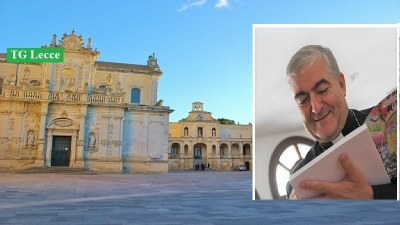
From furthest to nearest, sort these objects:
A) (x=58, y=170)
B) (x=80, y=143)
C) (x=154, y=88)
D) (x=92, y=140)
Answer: (x=154, y=88)
(x=92, y=140)
(x=80, y=143)
(x=58, y=170)

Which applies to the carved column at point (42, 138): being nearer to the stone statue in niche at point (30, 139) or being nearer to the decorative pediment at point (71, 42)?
the stone statue in niche at point (30, 139)

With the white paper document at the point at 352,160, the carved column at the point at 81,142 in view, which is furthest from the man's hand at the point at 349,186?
the carved column at the point at 81,142

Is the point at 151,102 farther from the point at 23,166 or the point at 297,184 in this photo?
the point at 297,184

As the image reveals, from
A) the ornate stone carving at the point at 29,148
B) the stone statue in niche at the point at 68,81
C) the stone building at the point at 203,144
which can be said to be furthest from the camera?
the stone building at the point at 203,144

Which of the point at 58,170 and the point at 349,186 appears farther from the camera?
the point at 58,170

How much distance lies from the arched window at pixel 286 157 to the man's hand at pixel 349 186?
90cm

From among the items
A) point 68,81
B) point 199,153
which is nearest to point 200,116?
point 199,153

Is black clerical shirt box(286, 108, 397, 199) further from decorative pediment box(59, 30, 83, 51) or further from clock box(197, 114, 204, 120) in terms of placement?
clock box(197, 114, 204, 120)

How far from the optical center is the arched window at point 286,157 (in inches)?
434

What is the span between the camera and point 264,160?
11.1 m

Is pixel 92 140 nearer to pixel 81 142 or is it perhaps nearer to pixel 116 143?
pixel 81 142

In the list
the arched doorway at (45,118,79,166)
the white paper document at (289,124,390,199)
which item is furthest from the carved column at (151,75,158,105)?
the white paper document at (289,124,390,199)

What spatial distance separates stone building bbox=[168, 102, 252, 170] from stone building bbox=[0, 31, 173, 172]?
23.9m

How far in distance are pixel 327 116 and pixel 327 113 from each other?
0.09 m
